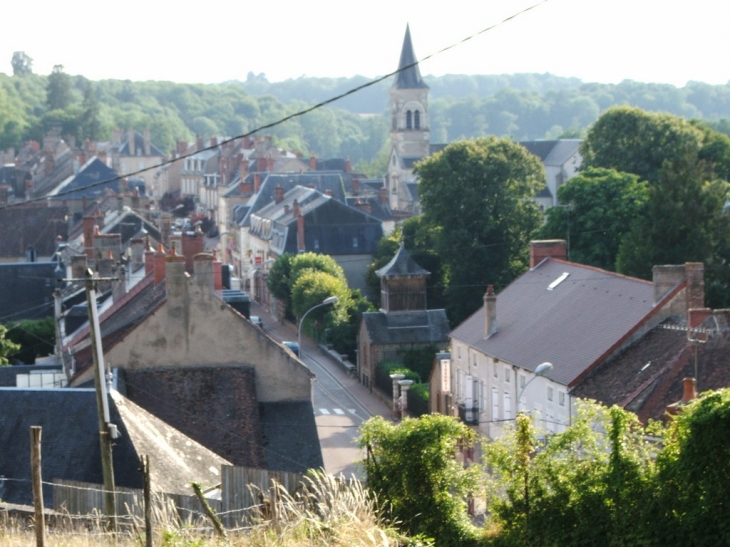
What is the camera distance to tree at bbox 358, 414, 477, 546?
705 inches

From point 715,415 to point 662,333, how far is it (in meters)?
17.8

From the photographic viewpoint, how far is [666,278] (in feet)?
108

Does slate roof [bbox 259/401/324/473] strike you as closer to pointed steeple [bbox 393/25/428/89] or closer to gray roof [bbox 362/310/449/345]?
gray roof [bbox 362/310/449/345]

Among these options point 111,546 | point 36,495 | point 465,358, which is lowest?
point 465,358

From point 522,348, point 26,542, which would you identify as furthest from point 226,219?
point 26,542

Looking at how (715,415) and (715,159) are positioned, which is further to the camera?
(715,159)

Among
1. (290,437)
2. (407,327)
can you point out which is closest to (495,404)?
(290,437)

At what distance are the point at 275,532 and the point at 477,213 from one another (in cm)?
4646

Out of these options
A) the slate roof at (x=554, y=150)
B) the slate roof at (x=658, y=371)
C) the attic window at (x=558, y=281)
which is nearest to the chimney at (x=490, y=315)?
the attic window at (x=558, y=281)

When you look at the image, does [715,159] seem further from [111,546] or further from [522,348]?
[111,546]

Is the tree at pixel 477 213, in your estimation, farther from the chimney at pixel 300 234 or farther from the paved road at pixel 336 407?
the chimney at pixel 300 234

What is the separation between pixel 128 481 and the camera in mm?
19469

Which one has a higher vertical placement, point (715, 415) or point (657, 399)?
point (715, 415)

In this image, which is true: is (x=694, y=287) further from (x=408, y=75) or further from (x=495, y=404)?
(x=408, y=75)
